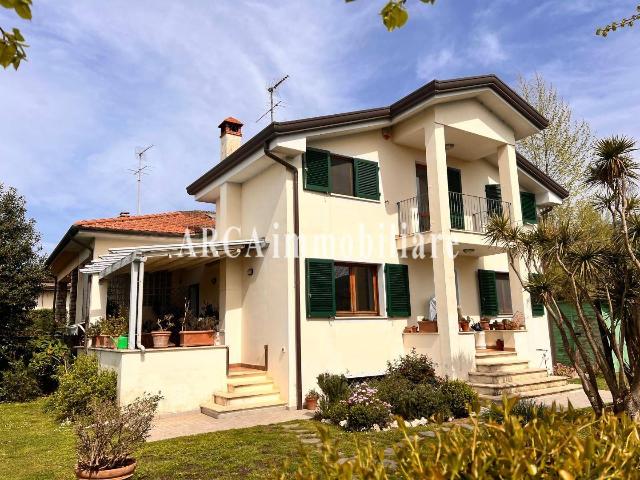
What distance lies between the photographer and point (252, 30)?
8.13m

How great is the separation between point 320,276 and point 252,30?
245 inches

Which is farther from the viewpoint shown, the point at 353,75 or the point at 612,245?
the point at 353,75

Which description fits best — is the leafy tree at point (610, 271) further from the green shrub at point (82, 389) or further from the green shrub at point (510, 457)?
the green shrub at point (82, 389)

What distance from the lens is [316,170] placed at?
12820 mm

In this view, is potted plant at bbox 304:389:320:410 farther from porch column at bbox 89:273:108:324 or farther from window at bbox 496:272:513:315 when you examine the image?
window at bbox 496:272:513:315

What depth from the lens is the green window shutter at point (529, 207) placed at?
17.8 meters

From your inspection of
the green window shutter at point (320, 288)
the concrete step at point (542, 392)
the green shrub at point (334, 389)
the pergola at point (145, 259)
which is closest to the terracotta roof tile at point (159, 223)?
the pergola at point (145, 259)

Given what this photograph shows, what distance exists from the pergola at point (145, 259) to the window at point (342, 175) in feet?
8.33

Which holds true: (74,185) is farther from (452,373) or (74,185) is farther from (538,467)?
(538,467)

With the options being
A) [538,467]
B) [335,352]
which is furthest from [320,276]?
[538,467]

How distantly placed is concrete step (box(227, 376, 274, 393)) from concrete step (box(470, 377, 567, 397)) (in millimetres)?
5124

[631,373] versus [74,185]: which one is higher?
[74,185]

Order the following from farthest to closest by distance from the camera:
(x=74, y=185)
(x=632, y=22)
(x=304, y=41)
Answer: (x=74, y=185) → (x=304, y=41) → (x=632, y=22)

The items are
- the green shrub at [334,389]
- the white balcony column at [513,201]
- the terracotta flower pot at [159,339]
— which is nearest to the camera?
the green shrub at [334,389]
